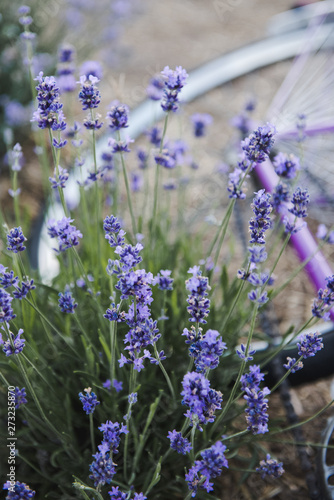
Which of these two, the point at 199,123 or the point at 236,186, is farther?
the point at 199,123

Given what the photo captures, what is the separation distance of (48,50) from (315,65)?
5.61 feet

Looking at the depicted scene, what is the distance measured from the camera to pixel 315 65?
10.8 feet

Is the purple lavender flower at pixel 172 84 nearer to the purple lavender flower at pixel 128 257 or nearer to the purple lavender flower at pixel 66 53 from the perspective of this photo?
the purple lavender flower at pixel 128 257

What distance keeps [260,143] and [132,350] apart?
470 mm

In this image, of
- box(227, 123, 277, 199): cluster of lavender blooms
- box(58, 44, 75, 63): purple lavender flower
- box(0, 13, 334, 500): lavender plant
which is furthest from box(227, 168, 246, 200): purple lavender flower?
box(58, 44, 75, 63): purple lavender flower

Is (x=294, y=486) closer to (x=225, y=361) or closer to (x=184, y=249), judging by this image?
(x=225, y=361)

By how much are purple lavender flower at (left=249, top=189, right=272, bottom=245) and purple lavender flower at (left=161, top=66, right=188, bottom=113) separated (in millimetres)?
331

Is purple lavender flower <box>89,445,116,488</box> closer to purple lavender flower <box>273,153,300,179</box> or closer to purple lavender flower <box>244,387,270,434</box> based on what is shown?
purple lavender flower <box>244,387,270,434</box>

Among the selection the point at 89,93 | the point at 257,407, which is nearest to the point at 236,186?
the point at 89,93

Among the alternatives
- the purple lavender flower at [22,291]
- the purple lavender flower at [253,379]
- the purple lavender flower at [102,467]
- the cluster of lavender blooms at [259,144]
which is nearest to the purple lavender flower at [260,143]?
the cluster of lavender blooms at [259,144]

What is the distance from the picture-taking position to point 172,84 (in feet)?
3.66

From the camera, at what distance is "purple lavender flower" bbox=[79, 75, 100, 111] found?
3.46 feet

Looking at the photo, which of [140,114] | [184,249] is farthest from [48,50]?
[184,249]

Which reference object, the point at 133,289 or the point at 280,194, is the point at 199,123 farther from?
the point at 133,289
